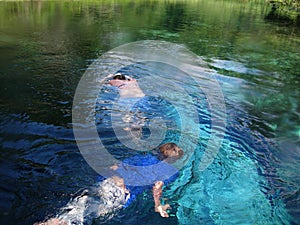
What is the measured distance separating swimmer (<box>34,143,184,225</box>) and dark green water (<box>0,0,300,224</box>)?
21cm

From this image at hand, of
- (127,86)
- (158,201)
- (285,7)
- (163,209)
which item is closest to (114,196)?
(158,201)

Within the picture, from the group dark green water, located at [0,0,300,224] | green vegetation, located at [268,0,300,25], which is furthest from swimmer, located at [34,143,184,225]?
green vegetation, located at [268,0,300,25]

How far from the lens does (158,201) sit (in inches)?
218

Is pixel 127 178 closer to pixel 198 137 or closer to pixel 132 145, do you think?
pixel 132 145

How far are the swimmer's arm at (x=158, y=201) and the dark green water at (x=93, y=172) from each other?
0.16 m

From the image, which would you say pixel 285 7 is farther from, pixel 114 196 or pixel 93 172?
pixel 114 196

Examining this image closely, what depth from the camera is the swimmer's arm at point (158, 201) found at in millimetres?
5291

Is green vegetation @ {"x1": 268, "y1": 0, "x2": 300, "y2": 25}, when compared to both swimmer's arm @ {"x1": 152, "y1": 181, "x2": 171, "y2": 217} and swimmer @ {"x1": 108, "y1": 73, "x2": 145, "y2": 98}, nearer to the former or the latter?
swimmer @ {"x1": 108, "y1": 73, "x2": 145, "y2": 98}

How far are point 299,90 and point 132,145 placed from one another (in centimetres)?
885

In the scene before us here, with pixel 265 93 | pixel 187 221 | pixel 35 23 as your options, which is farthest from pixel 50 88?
pixel 35 23

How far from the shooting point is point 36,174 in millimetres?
6086

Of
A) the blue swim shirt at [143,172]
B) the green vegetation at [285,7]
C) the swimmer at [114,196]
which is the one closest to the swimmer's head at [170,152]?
the swimmer at [114,196]

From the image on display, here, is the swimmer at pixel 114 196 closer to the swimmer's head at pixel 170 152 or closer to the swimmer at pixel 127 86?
the swimmer's head at pixel 170 152

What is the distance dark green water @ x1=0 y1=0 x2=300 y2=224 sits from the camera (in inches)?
214
